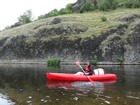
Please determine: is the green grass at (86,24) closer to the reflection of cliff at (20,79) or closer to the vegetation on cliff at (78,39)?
the vegetation on cliff at (78,39)

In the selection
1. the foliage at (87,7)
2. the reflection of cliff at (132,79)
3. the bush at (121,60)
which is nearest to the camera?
the reflection of cliff at (132,79)

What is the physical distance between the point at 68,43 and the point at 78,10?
39.8 meters

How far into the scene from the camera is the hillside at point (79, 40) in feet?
223

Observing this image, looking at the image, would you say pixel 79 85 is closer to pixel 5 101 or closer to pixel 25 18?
pixel 5 101

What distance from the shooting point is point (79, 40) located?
241 ft

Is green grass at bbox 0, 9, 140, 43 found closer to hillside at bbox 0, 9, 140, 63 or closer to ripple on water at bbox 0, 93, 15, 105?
hillside at bbox 0, 9, 140, 63

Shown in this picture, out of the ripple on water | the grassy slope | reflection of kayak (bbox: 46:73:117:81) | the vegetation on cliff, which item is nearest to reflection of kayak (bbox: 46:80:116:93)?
reflection of kayak (bbox: 46:73:117:81)

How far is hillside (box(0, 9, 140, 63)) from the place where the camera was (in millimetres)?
68000

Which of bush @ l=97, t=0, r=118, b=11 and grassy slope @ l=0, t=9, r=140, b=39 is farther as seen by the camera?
bush @ l=97, t=0, r=118, b=11

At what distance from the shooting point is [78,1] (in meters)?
121

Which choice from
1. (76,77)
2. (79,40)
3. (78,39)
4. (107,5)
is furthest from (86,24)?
(76,77)

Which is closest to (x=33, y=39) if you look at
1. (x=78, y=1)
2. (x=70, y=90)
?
(x=78, y=1)

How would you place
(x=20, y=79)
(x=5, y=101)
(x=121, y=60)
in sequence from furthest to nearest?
1. (x=121, y=60)
2. (x=20, y=79)
3. (x=5, y=101)

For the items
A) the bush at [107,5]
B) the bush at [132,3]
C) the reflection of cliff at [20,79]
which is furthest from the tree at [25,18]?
the reflection of cliff at [20,79]
